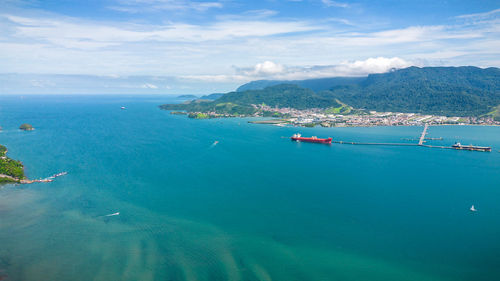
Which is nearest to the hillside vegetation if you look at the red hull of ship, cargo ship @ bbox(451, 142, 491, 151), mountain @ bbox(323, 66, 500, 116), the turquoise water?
the turquoise water

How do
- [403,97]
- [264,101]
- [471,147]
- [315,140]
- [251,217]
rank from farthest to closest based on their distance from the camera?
[264,101] < [403,97] < [315,140] < [471,147] < [251,217]

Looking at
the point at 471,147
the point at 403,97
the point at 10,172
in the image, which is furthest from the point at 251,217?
the point at 403,97

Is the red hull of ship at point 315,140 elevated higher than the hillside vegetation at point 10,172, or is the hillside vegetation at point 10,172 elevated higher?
the red hull of ship at point 315,140

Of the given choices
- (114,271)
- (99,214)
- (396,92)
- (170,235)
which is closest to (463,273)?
(170,235)

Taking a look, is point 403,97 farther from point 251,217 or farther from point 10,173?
point 10,173

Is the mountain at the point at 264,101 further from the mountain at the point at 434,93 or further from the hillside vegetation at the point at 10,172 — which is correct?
the hillside vegetation at the point at 10,172

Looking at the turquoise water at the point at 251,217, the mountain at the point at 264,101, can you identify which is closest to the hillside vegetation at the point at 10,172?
the turquoise water at the point at 251,217

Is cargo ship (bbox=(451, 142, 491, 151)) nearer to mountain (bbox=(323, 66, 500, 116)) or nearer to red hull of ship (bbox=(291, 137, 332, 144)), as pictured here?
red hull of ship (bbox=(291, 137, 332, 144))
